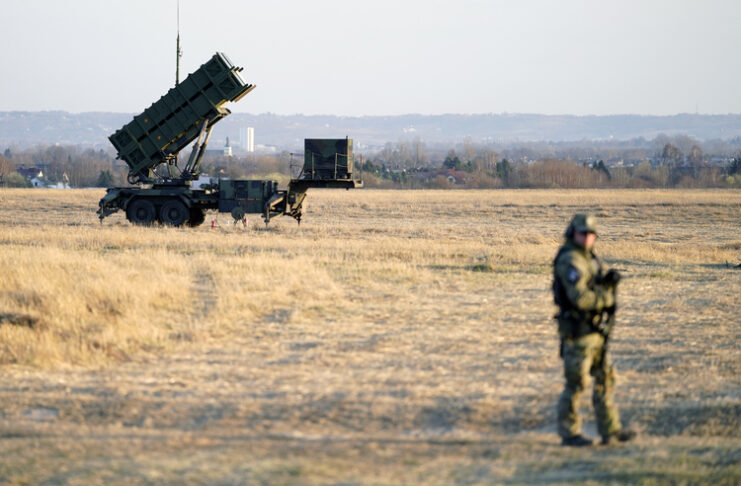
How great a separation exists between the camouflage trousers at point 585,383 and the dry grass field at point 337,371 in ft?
0.71

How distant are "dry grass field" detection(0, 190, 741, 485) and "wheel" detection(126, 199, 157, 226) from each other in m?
6.84

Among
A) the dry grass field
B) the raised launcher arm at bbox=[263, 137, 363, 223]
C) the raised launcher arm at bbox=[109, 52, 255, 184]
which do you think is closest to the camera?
the dry grass field

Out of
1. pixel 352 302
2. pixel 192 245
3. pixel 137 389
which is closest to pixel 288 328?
pixel 352 302

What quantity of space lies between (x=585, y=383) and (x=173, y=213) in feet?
66.6

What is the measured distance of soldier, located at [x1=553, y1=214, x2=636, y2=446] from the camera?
21.4ft

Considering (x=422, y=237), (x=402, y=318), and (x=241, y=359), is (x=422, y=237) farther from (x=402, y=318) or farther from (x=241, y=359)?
(x=241, y=359)

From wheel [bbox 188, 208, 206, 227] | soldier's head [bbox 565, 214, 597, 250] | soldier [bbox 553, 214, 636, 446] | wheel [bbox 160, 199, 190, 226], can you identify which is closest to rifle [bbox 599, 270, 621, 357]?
soldier [bbox 553, 214, 636, 446]

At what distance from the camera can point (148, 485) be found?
5.64m

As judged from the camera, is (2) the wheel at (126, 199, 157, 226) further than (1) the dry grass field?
Yes

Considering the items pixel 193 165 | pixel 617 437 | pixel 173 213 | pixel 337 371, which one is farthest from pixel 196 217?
pixel 617 437

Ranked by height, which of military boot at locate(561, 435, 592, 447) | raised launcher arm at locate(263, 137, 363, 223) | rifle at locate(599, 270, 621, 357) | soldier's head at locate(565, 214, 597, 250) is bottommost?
military boot at locate(561, 435, 592, 447)

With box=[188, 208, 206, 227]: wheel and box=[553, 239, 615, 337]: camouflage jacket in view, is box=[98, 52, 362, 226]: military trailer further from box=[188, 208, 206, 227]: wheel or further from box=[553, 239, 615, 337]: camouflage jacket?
box=[553, 239, 615, 337]: camouflage jacket

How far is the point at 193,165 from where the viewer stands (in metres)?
25.5

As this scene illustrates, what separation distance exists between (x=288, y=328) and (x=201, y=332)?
1.18 meters
